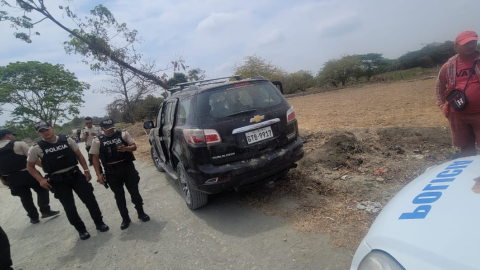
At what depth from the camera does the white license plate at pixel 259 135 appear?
316 cm

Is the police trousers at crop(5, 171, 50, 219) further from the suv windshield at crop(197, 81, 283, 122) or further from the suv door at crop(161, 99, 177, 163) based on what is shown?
the suv windshield at crop(197, 81, 283, 122)

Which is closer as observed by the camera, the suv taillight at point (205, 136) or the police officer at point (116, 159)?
the suv taillight at point (205, 136)

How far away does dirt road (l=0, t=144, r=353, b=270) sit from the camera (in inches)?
99.6

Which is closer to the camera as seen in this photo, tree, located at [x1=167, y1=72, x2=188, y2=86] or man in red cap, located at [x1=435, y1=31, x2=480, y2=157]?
man in red cap, located at [x1=435, y1=31, x2=480, y2=157]

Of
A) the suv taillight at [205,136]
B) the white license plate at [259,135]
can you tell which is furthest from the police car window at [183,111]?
the white license plate at [259,135]

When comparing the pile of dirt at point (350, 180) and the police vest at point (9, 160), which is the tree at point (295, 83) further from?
the police vest at point (9, 160)

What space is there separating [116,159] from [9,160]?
2.51 m

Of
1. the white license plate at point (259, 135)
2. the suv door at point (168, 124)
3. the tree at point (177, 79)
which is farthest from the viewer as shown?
Result: the tree at point (177, 79)

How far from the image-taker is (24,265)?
330 centimetres

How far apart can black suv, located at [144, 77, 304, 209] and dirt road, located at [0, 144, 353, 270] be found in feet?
1.53

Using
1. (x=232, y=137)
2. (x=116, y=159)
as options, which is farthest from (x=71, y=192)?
(x=232, y=137)

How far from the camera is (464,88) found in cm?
276

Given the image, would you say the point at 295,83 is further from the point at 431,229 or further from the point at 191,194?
the point at 431,229

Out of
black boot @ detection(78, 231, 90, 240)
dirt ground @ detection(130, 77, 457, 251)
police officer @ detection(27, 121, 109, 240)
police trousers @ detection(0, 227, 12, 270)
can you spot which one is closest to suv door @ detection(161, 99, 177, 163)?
police officer @ detection(27, 121, 109, 240)
